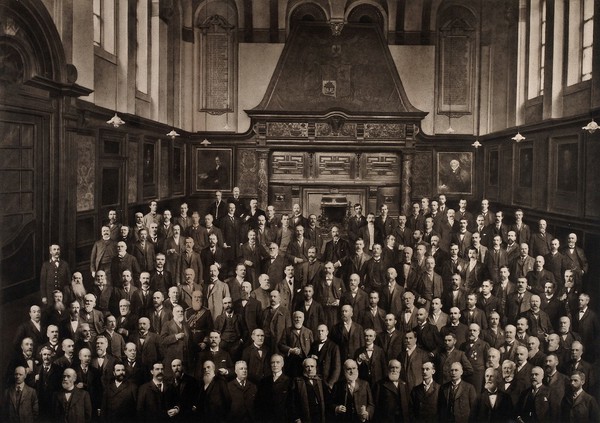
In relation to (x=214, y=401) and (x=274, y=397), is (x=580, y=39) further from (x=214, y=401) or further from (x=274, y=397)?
(x=214, y=401)

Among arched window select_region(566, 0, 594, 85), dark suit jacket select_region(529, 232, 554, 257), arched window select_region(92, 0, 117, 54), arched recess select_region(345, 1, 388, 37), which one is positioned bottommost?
dark suit jacket select_region(529, 232, 554, 257)

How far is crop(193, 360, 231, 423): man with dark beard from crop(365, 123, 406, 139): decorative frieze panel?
5585 mm

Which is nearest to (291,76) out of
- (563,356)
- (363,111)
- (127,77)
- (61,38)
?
(363,111)

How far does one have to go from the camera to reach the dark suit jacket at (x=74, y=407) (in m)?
7.21

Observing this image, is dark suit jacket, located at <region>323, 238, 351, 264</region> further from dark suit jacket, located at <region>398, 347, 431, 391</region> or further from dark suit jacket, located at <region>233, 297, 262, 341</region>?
dark suit jacket, located at <region>398, 347, 431, 391</region>

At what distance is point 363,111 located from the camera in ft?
35.2

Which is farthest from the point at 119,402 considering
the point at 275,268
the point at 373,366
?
the point at 373,366

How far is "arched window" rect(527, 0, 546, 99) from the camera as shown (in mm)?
9023

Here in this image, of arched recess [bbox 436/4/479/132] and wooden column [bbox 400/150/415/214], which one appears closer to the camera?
arched recess [bbox 436/4/479/132]

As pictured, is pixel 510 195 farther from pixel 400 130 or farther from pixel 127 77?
pixel 127 77

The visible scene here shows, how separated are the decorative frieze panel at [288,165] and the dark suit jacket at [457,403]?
5.01 m

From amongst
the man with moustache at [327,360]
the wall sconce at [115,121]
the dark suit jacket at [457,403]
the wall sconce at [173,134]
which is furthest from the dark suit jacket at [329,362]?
the wall sconce at [115,121]

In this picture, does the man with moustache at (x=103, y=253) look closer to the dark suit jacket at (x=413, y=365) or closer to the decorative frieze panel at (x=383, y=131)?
the dark suit jacket at (x=413, y=365)

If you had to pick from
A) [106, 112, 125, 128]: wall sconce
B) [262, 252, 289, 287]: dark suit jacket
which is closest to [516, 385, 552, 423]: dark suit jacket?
[262, 252, 289, 287]: dark suit jacket
